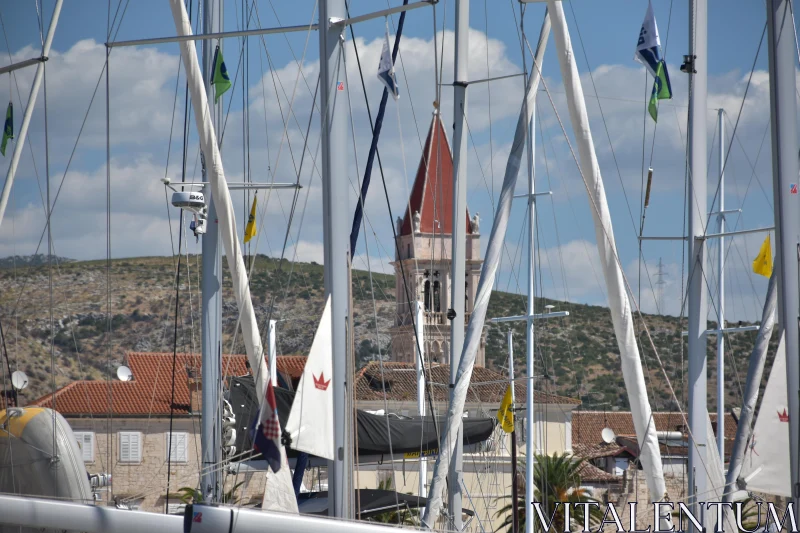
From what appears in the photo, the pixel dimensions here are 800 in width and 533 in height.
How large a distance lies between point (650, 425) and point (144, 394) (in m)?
40.4

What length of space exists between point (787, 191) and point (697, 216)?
330 cm

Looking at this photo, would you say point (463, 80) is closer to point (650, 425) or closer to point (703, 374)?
point (703, 374)

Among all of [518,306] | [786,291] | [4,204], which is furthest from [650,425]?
[518,306]

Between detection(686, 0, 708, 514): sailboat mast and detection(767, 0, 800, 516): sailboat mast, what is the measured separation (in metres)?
2.60

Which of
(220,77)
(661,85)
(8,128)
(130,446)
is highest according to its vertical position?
(220,77)

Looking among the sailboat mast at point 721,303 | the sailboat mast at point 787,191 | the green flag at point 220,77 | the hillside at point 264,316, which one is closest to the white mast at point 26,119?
the green flag at point 220,77

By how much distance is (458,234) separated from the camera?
12.4 meters

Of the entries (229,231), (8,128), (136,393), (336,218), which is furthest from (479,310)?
(136,393)

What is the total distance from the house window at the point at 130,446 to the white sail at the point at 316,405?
38.1 metres

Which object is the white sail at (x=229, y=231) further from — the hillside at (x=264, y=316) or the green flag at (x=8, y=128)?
the hillside at (x=264, y=316)

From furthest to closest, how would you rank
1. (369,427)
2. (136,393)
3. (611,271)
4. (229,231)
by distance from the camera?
(136,393) < (369,427) < (229,231) < (611,271)

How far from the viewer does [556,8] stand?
10125 mm

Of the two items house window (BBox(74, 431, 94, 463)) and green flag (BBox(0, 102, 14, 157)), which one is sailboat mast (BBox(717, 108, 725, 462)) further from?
house window (BBox(74, 431, 94, 463))

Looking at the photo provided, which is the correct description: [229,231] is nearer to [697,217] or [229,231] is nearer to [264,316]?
[697,217]
